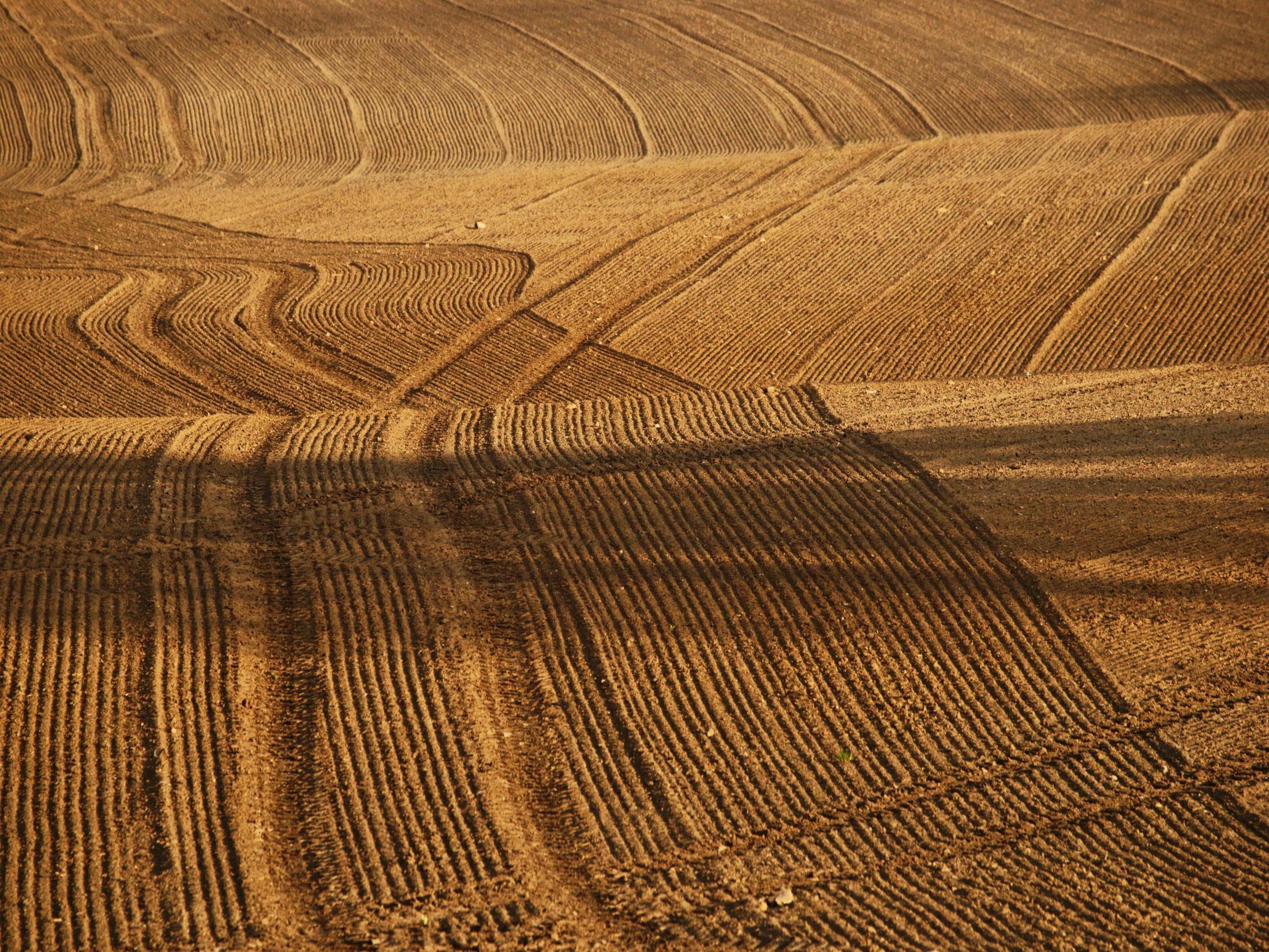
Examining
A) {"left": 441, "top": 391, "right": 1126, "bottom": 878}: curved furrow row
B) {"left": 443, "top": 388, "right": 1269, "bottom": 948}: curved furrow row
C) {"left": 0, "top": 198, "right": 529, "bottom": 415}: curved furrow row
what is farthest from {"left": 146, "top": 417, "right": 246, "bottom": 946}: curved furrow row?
{"left": 0, "top": 198, "right": 529, "bottom": 415}: curved furrow row

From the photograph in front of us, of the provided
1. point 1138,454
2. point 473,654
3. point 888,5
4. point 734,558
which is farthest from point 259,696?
point 888,5

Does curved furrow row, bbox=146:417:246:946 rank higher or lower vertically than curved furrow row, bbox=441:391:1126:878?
lower

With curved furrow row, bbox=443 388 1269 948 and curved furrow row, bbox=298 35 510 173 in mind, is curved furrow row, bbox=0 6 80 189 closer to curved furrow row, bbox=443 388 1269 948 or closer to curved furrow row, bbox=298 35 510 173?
curved furrow row, bbox=298 35 510 173

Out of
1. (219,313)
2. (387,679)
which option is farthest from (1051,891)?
(219,313)

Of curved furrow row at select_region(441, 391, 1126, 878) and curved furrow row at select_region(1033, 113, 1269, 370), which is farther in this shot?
curved furrow row at select_region(1033, 113, 1269, 370)

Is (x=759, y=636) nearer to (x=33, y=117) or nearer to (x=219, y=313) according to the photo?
(x=219, y=313)

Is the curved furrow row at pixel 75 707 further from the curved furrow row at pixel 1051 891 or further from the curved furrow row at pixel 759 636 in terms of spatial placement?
the curved furrow row at pixel 1051 891

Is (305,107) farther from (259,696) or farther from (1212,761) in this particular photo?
(1212,761)

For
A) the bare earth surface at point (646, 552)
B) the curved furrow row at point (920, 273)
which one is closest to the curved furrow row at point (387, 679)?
the bare earth surface at point (646, 552)
